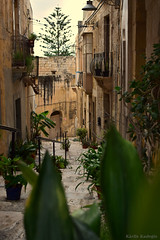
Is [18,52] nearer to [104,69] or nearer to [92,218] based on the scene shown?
[104,69]

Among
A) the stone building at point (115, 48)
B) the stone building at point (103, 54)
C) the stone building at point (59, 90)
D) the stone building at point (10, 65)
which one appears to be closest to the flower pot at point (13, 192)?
the stone building at point (115, 48)

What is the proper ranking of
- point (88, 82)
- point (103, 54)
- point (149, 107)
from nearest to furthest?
point (149, 107)
point (103, 54)
point (88, 82)

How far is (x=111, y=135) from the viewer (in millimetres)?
651

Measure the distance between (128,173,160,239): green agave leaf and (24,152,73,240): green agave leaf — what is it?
0.12 m

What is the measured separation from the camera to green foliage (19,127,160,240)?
54 centimetres

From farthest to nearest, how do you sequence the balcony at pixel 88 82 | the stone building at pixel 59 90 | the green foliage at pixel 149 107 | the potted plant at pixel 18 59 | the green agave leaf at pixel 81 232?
1. the stone building at pixel 59 90
2. the balcony at pixel 88 82
3. the potted plant at pixel 18 59
4. the green foliage at pixel 149 107
5. the green agave leaf at pixel 81 232

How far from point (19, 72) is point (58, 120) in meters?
15.4

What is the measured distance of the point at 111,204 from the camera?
666 millimetres

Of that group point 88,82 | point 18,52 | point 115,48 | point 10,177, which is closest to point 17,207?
point 10,177

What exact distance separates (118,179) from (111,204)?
5 cm

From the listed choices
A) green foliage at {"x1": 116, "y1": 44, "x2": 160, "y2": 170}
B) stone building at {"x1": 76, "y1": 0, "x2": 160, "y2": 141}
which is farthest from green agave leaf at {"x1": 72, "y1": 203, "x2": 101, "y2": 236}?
green foliage at {"x1": 116, "y1": 44, "x2": 160, "y2": 170}

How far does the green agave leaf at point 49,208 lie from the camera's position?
0.57m

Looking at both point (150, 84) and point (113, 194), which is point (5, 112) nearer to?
point (150, 84)

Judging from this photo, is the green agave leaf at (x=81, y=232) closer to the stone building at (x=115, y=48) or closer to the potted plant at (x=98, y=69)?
the stone building at (x=115, y=48)
